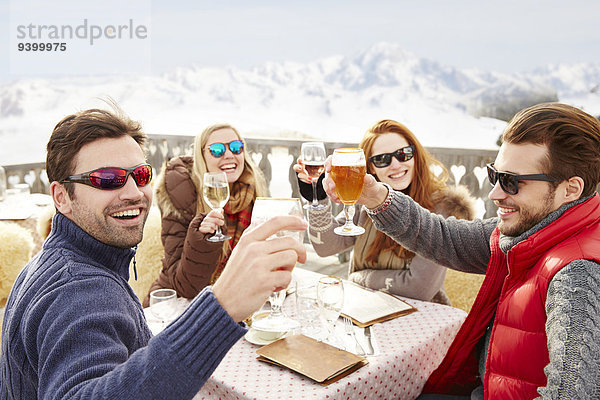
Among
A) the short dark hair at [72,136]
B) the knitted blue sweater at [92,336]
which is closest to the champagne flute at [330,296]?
the knitted blue sweater at [92,336]

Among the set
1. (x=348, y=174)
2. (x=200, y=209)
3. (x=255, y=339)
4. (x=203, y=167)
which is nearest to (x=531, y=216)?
(x=348, y=174)

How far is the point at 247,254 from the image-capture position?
93cm

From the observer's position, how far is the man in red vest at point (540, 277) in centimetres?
119

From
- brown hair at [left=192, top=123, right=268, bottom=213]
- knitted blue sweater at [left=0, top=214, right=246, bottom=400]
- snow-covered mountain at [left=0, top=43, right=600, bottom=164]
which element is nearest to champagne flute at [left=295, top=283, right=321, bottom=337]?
knitted blue sweater at [left=0, top=214, right=246, bottom=400]

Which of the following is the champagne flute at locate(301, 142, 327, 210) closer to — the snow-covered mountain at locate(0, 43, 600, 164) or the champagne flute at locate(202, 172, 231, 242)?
the champagne flute at locate(202, 172, 231, 242)

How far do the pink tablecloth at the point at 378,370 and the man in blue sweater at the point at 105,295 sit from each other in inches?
13.1

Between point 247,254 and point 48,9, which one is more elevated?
point 48,9

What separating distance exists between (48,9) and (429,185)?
1755 cm

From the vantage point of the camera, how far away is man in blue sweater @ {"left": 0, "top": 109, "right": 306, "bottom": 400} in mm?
917

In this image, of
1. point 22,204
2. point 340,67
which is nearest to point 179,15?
point 340,67

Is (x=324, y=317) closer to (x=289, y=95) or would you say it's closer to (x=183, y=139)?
(x=183, y=139)

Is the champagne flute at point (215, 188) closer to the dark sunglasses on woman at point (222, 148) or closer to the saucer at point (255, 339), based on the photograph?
the saucer at point (255, 339)

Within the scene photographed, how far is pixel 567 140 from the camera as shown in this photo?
1487mm

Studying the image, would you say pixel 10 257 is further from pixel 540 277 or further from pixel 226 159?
pixel 540 277
